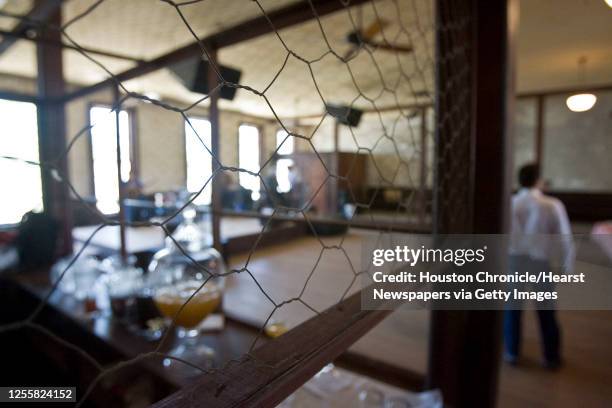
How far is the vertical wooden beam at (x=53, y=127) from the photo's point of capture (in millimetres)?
1564

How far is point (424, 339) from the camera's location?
Result: 1.23m

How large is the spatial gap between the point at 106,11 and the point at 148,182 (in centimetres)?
319

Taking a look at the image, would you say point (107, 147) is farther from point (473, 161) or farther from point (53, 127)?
point (53, 127)

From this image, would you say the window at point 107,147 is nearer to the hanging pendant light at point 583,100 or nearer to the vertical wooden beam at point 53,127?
the vertical wooden beam at point 53,127

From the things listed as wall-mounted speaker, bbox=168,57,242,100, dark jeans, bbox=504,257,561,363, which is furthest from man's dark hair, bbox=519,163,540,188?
wall-mounted speaker, bbox=168,57,242,100

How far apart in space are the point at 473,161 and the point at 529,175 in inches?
41.6

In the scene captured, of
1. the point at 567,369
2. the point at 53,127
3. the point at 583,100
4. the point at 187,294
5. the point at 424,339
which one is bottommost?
the point at 567,369

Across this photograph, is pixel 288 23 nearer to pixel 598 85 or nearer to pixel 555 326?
pixel 555 326

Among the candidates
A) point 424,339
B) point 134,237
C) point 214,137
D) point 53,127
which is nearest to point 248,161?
point 214,137

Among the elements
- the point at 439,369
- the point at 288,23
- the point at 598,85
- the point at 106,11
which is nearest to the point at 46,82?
the point at 106,11

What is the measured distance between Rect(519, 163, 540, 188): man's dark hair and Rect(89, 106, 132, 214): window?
1581 millimetres

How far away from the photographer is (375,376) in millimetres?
825

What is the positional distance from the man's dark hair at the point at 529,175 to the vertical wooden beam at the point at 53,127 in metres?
2.02

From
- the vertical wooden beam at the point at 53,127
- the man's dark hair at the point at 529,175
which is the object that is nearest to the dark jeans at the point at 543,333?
the man's dark hair at the point at 529,175
